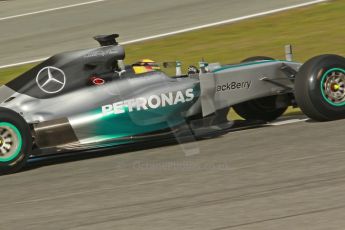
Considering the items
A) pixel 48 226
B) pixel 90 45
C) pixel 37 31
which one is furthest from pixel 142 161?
pixel 37 31

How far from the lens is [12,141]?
26.6 ft

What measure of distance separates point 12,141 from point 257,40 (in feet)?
29.9

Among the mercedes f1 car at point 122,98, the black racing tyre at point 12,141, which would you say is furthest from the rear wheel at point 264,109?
the black racing tyre at point 12,141

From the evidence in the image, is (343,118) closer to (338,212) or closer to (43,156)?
(43,156)

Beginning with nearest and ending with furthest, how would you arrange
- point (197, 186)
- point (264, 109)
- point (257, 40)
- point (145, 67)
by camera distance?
1. point (197, 186)
2. point (145, 67)
3. point (264, 109)
4. point (257, 40)

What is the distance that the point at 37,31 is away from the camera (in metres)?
18.9

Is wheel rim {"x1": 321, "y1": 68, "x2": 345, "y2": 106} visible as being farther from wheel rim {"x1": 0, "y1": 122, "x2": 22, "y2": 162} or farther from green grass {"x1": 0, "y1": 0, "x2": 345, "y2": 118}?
green grass {"x1": 0, "y1": 0, "x2": 345, "y2": 118}

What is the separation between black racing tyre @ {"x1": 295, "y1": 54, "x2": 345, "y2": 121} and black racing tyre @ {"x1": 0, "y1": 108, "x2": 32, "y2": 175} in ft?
9.89

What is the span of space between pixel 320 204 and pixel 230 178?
1217mm

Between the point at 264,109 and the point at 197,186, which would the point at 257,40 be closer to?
the point at 264,109

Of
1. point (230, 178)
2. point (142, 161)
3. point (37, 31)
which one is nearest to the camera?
point (230, 178)

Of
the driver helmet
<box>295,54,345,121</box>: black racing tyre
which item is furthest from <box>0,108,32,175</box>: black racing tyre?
<box>295,54,345,121</box>: black racing tyre

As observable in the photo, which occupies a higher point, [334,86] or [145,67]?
[145,67]

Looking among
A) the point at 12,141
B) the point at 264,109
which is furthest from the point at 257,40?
the point at 12,141
